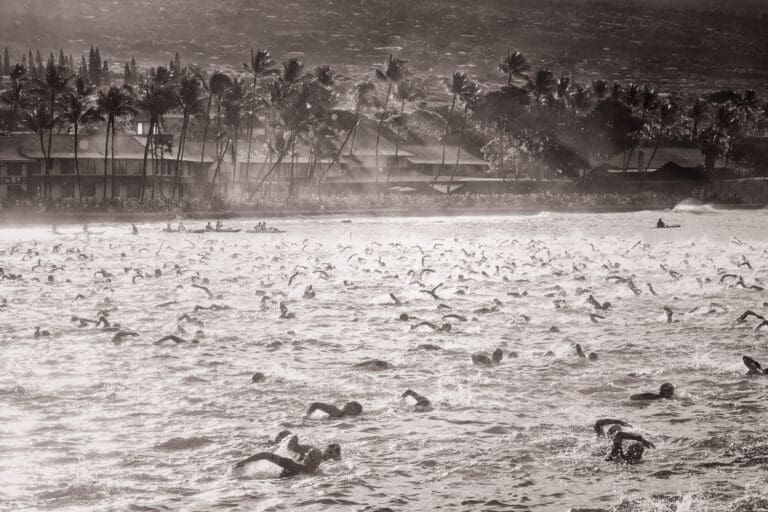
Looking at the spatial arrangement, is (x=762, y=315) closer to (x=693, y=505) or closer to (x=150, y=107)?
(x=693, y=505)

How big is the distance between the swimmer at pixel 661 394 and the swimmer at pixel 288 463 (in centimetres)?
382

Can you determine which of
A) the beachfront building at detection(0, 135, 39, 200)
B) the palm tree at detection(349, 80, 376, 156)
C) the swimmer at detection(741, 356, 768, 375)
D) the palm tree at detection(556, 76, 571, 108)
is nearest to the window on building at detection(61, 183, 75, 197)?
the beachfront building at detection(0, 135, 39, 200)

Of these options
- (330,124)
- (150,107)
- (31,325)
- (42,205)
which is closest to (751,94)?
(330,124)

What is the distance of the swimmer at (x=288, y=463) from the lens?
709 centimetres

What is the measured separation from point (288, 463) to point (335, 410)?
1732 millimetres

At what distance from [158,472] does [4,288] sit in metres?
13.7

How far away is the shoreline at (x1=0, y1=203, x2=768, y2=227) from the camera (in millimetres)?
59906

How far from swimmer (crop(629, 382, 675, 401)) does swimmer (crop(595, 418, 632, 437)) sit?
1227mm

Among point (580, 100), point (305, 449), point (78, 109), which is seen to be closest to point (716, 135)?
point (580, 100)

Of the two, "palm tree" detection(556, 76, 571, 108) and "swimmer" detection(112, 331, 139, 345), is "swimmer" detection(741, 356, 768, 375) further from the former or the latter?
"palm tree" detection(556, 76, 571, 108)

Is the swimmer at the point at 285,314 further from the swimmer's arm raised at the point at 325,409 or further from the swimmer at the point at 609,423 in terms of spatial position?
the swimmer at the point at 609,423

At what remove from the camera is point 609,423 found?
8297 millimetres

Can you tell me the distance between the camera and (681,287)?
64.6 feet

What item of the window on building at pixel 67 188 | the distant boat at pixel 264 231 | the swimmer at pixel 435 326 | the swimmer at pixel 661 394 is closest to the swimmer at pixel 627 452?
the swimmer at pixel 661 394
